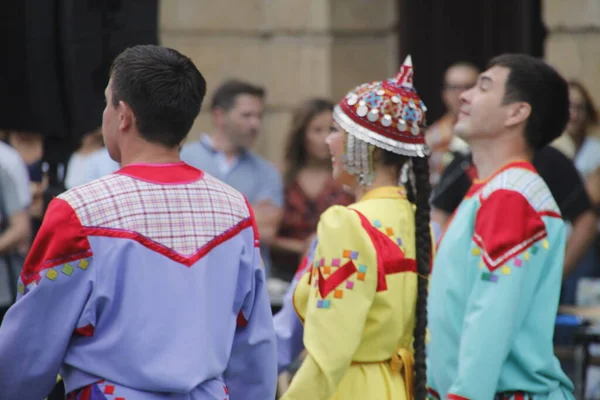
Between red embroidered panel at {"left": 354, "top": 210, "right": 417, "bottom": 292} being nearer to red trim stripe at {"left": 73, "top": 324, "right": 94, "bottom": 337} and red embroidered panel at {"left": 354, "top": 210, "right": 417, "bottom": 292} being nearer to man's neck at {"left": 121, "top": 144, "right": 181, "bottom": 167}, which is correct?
man's neck at {"left": 121, "top": 144, "right": 181, "bottom": 167}

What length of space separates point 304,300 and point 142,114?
1.09 m

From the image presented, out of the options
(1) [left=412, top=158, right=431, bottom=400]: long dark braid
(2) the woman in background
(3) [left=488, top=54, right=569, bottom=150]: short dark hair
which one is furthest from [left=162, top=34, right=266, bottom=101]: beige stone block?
(1) [left=412, top=158, right=431, bottom=400]: long dark braid

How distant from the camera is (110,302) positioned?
3.00 meters

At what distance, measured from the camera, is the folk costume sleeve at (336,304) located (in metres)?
3.63

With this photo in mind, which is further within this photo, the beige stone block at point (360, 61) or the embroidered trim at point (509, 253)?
the beige stone block at point (360, 61)

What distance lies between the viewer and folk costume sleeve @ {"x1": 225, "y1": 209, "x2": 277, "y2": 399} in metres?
3.31

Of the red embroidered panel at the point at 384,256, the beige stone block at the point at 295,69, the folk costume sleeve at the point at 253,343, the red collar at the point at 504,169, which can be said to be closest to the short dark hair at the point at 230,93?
the beige stone block at the point at 295,69

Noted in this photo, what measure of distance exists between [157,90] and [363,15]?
21.5ft

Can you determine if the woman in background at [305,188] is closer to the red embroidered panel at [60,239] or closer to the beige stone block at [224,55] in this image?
the beige stone block at [224,55]

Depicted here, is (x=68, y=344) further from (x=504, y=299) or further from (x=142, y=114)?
(x=504, y=299)

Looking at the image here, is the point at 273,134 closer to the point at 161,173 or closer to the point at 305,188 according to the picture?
the point at 305,188

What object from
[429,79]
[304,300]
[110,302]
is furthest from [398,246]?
[429,79]

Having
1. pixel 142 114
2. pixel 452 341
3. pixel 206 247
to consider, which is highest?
pixel 142 114

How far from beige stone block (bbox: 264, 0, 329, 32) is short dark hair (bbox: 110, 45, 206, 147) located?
615cm
